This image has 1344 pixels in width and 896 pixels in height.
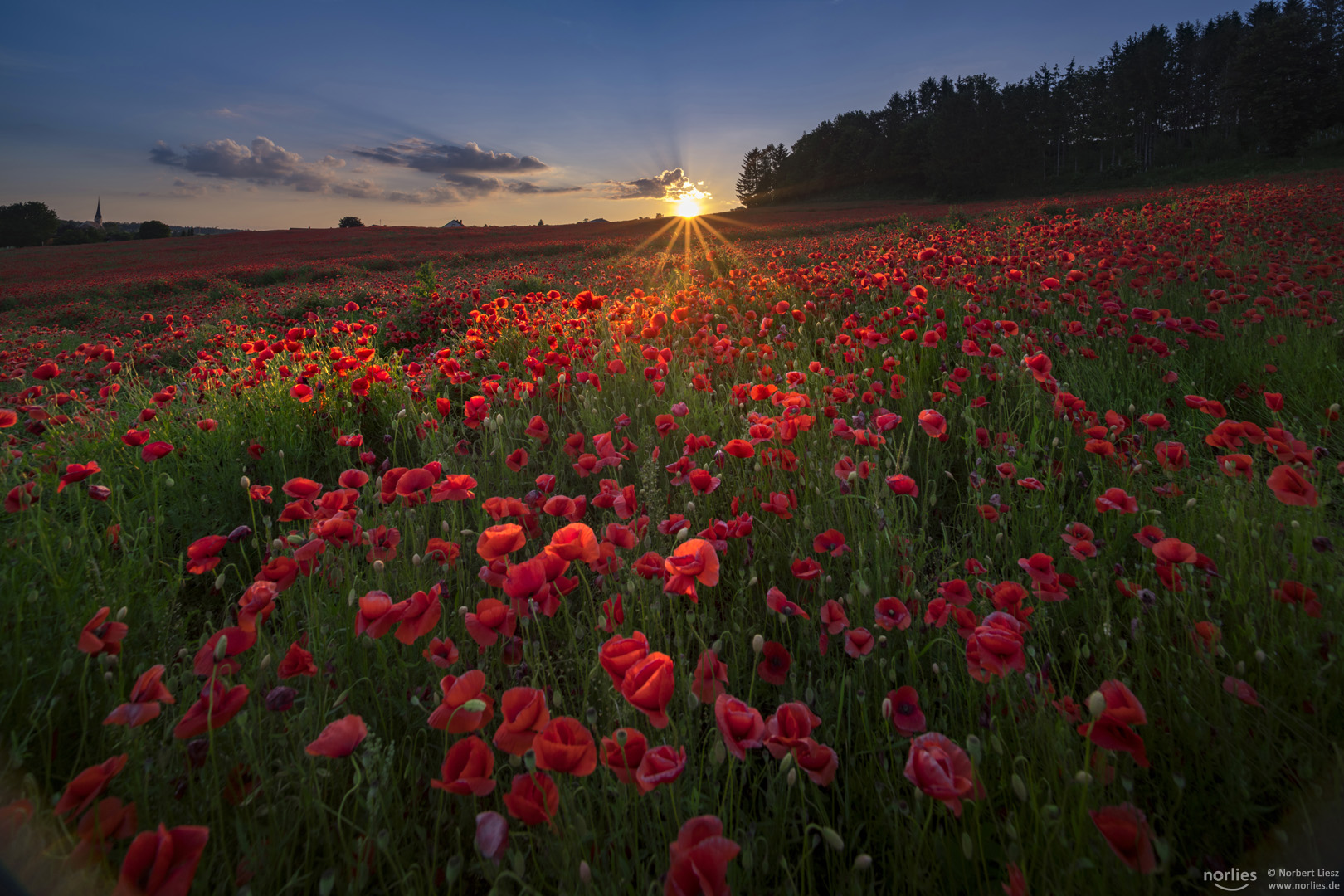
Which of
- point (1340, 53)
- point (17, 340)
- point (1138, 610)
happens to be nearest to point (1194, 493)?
point (1138, 610)

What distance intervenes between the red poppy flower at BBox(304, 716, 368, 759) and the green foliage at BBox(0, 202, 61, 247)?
195 feet

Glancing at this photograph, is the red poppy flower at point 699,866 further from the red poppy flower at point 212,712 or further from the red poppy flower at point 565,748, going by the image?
the red poppy flower at point 212,712

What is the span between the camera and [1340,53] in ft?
122

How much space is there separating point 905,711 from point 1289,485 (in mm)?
1128

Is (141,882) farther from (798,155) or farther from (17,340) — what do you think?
(798,155)

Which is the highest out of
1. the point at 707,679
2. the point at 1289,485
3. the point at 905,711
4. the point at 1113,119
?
the point at 1113,119

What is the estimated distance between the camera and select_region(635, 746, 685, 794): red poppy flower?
0.76 m

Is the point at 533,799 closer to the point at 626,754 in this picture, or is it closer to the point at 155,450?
the point at 626,754

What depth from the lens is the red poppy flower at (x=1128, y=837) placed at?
0.79 metres

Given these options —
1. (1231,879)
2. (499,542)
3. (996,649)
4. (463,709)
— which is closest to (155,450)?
(499,542)

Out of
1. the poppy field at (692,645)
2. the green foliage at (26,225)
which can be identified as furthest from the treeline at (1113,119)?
the green foliage at (26,225)

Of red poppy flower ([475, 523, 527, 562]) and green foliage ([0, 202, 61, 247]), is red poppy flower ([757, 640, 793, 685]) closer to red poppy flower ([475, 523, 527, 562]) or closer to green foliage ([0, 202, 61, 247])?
red poppy flower ([475, 523, 527, 562])

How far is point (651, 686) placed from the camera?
80 centimetres

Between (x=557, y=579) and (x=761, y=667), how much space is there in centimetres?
55
